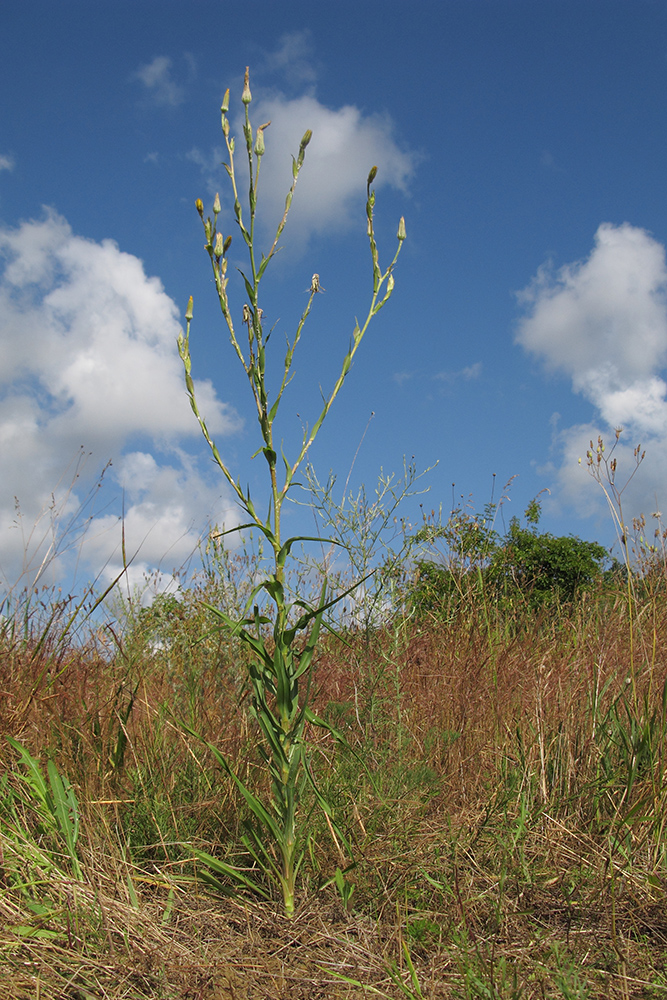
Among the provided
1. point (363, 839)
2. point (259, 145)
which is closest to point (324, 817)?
point (363, 839)

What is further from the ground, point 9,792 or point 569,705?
point 569,705

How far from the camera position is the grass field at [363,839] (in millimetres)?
2000

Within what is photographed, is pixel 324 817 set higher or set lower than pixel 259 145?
lower

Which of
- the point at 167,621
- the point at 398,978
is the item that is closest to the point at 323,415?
the point at 398,978

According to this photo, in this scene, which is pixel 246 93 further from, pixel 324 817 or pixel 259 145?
pixel 324 817

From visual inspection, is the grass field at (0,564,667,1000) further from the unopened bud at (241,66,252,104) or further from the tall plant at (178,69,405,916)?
the unopened bud at (241,66,252,104)

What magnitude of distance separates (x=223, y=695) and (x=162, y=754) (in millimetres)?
448

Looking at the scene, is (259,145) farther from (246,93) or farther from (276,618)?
(276,618)

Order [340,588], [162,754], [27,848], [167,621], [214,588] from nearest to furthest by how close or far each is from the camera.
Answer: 1. [27,848]
2. [162,754]
3. [340,588]
4. [214,588]
5. [167,621]

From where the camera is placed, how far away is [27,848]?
2.57 metres

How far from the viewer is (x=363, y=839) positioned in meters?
2.58

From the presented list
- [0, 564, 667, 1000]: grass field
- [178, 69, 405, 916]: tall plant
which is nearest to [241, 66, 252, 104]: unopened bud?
[178, 69, 405, 916]: tall plant

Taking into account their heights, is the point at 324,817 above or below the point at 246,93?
below

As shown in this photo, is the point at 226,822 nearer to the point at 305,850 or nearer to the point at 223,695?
the point at 305,850
